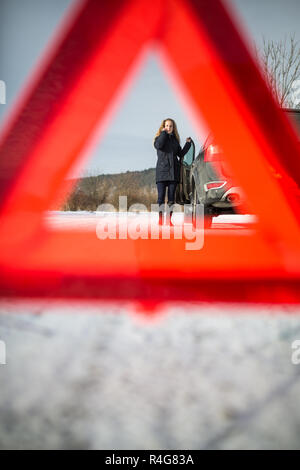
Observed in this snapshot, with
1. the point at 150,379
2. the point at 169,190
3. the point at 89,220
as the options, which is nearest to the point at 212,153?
the point at 169,190

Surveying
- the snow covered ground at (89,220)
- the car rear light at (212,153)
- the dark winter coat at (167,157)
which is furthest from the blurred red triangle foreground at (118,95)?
the dark winter coat at (167,157)

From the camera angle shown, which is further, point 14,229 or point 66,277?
point 66,277

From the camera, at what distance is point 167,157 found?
500 centimetres

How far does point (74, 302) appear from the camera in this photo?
1.77 metres

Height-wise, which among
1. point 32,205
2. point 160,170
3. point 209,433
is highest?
point 160,170

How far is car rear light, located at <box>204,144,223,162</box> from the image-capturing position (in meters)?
3.57

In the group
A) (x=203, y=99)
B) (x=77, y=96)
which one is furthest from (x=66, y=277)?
(x=203, y=99)

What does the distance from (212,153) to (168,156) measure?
147 centimetres

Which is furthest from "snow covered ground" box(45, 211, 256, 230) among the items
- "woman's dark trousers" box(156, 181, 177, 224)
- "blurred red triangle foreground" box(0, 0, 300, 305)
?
"blurred red triangle foreground" box(0, 0, 300, 305)

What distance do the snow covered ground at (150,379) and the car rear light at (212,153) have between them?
7.19 ft

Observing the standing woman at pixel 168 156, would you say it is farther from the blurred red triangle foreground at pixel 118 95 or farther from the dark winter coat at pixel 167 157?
the blurred red triangle foreground at pixel 118 95

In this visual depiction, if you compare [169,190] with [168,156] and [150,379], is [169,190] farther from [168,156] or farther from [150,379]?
[150,379]

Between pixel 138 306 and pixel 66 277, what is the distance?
56cm

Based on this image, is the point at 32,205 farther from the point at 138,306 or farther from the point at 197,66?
the point at 197,66
